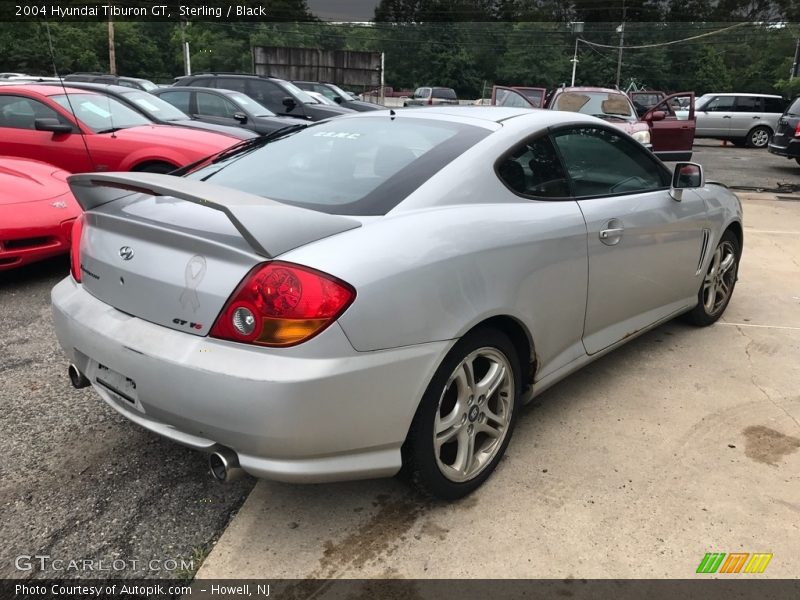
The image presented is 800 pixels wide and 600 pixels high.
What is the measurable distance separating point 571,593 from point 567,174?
1768 millimetres

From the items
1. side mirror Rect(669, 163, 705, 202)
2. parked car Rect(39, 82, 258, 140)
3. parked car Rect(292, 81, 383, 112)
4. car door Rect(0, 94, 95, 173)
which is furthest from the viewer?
parked car Rect(292, 81, 383, 112)

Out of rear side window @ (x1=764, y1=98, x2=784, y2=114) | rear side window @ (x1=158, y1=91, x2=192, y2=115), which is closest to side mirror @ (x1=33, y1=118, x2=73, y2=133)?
rear side window @ (x1=158, y1=91, x2=192, y2=115)

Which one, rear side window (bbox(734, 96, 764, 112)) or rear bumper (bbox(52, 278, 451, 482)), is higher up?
rear side window (bbox(734, 96, 764, 112))

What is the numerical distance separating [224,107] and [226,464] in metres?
9.24

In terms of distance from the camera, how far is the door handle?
2904 millimetres

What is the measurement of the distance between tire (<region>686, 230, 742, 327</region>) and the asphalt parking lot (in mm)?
720

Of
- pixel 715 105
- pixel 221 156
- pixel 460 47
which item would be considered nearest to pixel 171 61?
pixel 460 47

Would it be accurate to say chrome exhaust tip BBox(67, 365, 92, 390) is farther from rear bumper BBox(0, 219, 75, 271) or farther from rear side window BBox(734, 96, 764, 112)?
rear side window BBox(734, 96, 764, 112)

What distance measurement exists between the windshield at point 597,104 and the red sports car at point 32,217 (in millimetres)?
8077

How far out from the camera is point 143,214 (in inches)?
89.0

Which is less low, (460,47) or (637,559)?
(460,47)

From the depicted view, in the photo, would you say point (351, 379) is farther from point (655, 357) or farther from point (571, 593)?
point (655, 357)

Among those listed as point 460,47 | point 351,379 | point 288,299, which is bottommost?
point 351,379

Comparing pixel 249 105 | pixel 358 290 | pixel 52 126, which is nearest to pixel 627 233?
pixel 358 290
